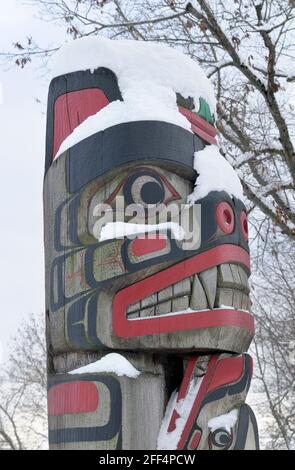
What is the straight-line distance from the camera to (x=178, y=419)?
3.59 meters

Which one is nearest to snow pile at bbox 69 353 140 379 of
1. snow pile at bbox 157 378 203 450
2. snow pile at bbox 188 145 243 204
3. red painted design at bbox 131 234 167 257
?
snow pile at bbox 157 378 203 450

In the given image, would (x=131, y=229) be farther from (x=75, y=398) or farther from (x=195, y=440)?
(x=195, y=440)

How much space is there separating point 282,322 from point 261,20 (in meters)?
7.33

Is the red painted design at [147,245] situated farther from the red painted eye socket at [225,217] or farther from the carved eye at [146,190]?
the red painted eye socket at [225,217]

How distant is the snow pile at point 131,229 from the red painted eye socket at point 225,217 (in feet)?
0.72

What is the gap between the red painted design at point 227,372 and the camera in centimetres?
369

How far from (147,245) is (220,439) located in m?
0.99

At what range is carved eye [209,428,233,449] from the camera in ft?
11.6

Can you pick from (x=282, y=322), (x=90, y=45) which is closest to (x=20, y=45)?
(x=90, y=45)

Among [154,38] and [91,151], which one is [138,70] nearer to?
[91,151]

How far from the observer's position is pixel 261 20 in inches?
334

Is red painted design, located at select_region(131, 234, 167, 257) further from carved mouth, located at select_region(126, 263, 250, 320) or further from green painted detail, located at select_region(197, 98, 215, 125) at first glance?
green painted detail, located at select_region(197, 98, 215, 125)

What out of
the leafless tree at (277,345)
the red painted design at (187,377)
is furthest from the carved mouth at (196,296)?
the leafless tree at (277,345)

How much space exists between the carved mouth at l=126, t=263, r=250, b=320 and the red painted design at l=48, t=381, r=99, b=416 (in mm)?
392
